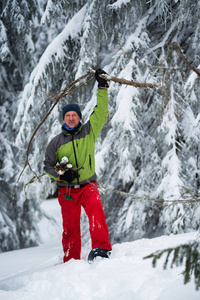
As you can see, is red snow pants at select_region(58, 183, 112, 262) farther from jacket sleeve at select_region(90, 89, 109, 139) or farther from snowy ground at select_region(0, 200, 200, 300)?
jacket sleeve at select_region(90, 89, 109, 139)

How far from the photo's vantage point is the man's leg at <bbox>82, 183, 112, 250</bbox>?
3271 mm

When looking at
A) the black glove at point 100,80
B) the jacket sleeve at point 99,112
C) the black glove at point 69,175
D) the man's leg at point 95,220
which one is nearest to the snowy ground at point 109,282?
the man's leg at point 95,220

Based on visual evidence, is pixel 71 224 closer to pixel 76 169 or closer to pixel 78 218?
pixel 78 218

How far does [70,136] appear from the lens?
361 centimetres

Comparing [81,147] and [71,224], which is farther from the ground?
[81,147]

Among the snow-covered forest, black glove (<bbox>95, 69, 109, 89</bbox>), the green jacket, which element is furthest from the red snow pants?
the snow-covered forest

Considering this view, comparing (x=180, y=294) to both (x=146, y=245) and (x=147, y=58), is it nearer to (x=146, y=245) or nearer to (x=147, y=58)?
(x=146, y=245)

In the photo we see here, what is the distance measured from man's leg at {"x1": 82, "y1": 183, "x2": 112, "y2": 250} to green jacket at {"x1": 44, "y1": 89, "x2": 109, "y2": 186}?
0.16 m

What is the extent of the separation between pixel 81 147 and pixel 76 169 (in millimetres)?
238

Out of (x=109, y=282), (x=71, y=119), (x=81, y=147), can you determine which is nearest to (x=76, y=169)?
(x=81, y=147)

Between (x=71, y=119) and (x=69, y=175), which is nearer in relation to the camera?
(x=69, y=175)

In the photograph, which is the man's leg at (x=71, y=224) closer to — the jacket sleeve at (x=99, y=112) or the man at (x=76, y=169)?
the man at (x=76, y=169)

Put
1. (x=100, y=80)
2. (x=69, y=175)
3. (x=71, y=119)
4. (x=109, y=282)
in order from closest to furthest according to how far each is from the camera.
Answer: (x=109, y=282) → (x=100, y=80) → (x=69, y=175) → (x=71, y=119)

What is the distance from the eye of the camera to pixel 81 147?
354 centimetres
